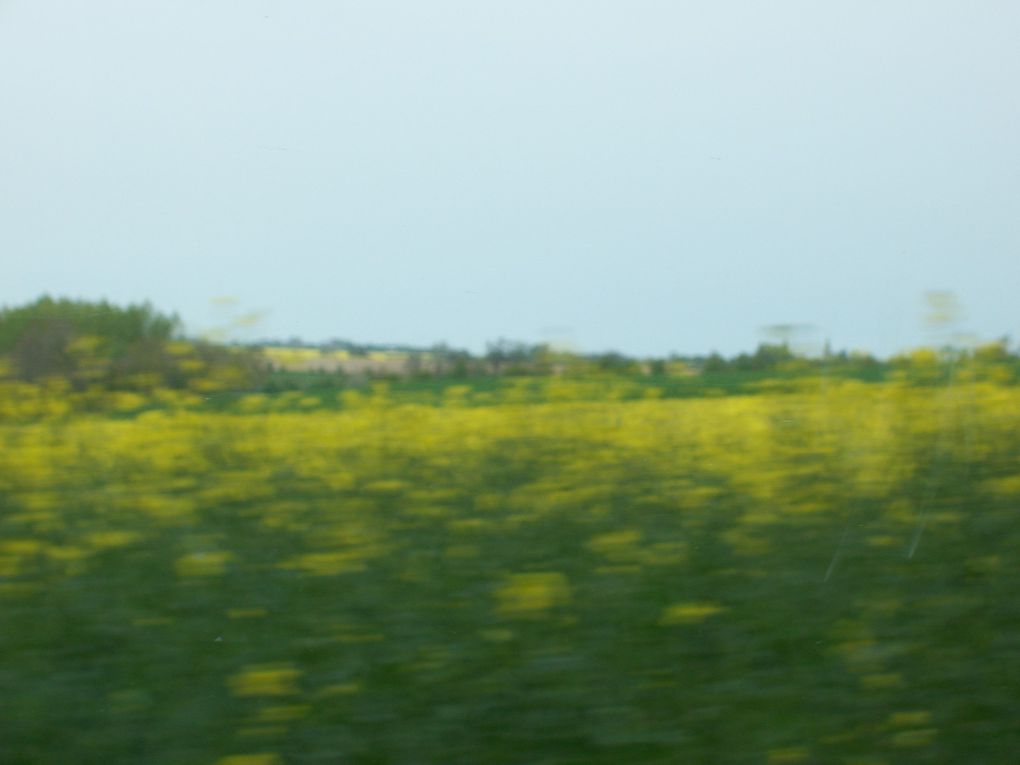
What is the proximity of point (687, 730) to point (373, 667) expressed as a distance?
819mm

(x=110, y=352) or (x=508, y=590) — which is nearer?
(x=508, y=590)

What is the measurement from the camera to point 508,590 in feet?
9.66

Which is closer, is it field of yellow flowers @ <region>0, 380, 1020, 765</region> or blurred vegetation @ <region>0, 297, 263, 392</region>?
field of yellow flowers @ <region>0, 380, 1020, 765</region>

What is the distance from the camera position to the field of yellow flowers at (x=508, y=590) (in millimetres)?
2758

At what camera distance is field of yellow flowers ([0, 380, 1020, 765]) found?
2.76 m

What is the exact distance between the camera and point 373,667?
111 inches

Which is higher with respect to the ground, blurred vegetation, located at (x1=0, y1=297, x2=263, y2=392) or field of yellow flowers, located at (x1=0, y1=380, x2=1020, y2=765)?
blurred vegetation, located at (x1=0, y1=297, x2=263, y2=392)

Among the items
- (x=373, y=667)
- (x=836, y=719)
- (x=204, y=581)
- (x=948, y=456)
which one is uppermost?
(x=948, y=456)

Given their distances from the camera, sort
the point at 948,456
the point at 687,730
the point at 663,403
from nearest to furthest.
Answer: the point at 687,730 < the point at 948,456 < the point at 663,403

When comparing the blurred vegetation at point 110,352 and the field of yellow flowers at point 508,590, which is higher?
the blurred vegetation at point 110,352

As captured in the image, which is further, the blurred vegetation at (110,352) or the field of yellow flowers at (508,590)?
the blurred vegetation at (110,352)

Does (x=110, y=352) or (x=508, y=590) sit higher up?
(x=110, y=352)

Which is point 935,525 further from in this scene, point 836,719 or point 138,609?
point 138,609

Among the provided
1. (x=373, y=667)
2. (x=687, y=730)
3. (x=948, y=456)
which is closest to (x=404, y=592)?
(x=373, y=667)
